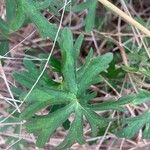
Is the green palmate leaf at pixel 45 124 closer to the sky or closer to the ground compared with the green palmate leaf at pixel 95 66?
closer to the ground

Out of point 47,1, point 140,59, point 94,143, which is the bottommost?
point 94,143

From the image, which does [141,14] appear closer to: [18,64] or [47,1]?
[18,64]

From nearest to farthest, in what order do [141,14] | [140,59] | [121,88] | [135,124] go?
[135,124] < [140,59] < [121,88] < [141,14]

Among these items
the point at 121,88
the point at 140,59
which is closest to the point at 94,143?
the point at 121,88

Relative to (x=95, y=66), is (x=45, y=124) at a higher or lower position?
lower

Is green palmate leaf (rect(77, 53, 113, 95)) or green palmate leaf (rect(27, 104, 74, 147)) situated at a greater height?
green palmate leaf (rect(77, 53, 113, 95))

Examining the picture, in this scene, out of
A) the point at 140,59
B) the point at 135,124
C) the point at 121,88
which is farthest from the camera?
the point at 121,88
